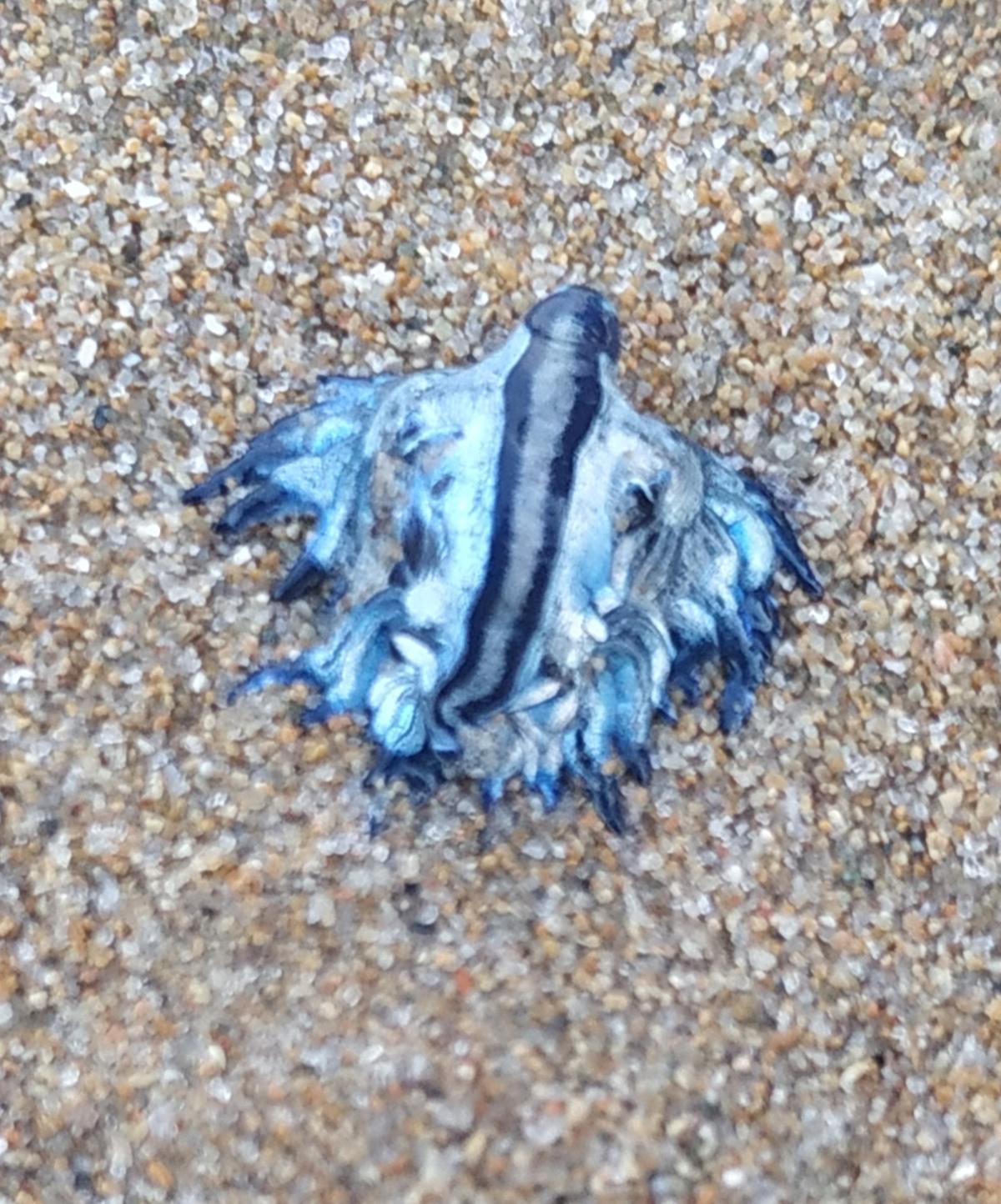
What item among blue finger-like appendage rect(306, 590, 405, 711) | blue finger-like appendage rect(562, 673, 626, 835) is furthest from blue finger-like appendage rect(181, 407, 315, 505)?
blue finger-like appendage rect(562, 673, 626, 835)

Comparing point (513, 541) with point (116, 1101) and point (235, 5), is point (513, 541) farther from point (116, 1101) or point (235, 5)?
point (235, 5)

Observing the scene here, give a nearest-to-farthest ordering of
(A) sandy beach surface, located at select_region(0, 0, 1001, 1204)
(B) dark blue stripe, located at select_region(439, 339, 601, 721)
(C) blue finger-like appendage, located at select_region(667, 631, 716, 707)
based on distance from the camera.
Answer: (B) dark blue stripe, located at select_region(439, 339, 601, 721)
(A) sandy beach surface, located at select_region(0, 0, 1001, 1204)
(C) blue finger-like appendage, located at select_region(667, 631, 716, 707)

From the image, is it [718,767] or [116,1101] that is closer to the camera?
[116,1101]

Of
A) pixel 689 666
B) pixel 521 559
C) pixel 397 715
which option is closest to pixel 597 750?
pixel 689 666

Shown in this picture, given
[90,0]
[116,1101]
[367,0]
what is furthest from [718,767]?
[90,0]

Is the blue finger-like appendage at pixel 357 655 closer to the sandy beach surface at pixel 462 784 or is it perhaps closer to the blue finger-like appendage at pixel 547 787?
the sandy beach surface at pixel 462 784

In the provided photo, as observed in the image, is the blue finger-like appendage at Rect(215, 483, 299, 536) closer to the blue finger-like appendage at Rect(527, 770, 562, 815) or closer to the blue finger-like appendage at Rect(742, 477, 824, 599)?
the blue finger-like appendage at Rect(527, 770, 562, 815)

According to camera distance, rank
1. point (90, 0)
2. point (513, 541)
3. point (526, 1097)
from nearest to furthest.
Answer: point (513, 541) < point (526, 1097) < point (90, 0)
